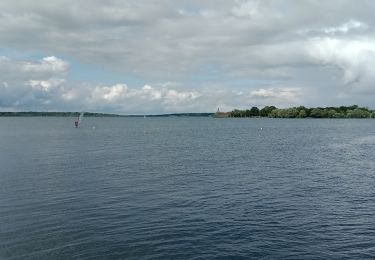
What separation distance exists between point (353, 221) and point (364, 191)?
13299 millimetres

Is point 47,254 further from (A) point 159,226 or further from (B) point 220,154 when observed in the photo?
(B) point 220,154

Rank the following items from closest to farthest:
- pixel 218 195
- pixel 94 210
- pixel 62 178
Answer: pixel 94 210 → pixel 218 195 → pixel 62 178

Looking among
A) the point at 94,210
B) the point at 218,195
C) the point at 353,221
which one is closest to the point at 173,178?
the point at 218,195

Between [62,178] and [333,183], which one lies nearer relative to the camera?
[333,183]

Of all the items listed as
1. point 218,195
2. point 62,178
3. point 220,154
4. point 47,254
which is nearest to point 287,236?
point 218,195

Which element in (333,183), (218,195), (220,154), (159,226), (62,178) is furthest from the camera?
(220,154)

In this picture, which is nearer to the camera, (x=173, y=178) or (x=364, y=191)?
(x=364, y=191)

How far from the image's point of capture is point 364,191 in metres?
48.2

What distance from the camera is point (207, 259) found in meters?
27.7

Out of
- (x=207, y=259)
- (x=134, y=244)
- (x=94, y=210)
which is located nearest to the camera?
(x=207, y=259)

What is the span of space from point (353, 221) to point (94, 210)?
77.4ft

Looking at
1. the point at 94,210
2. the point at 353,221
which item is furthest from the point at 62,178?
the point at 353,221

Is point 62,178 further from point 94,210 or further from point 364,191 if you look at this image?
point 364,191

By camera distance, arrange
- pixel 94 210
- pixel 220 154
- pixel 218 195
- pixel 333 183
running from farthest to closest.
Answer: pixel 220 154 → pixel 333 183 → pixel 218 195 → pixel 94 210
